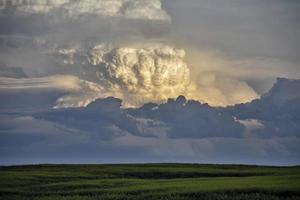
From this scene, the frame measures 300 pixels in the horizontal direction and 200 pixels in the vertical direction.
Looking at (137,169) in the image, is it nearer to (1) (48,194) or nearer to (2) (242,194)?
(1) (48,194)

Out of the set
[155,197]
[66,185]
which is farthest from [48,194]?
[155,197]

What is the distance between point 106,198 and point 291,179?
26932 mm

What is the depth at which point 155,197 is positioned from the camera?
240ft

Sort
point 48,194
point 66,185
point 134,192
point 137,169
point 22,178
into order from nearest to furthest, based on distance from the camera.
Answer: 1. point 134,192
2. point 48,194
3. point 66,185
4. point 22,178
5. point 137,169

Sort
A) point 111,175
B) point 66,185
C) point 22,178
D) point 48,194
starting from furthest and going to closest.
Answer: point 111,175, point 22,178, point 66,185, point 48,194

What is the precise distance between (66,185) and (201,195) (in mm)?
25375

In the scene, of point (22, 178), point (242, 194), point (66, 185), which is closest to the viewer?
point (242, 194)

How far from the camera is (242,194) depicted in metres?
71.0

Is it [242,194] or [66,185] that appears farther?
[66,185]

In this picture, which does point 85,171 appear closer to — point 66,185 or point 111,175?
point 111,175

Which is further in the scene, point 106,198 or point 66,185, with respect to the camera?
point 66,185

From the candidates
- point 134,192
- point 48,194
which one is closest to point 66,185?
point 48,194

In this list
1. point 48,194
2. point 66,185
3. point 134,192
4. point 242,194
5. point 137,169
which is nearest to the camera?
point 242,194

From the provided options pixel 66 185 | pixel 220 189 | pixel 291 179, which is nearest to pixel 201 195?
pixel 220 189
